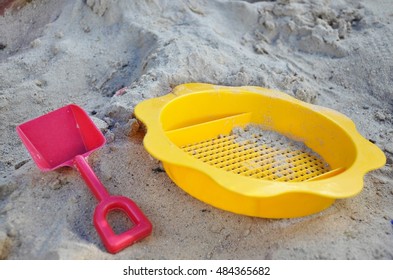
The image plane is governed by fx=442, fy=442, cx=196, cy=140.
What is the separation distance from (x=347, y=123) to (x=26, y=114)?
3.39ft

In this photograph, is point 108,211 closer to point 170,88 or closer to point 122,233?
point 122,233

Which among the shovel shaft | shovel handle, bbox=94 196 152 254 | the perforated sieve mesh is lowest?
the perforated sieve mesh

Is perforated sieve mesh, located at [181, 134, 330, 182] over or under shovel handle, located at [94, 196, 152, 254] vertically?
under

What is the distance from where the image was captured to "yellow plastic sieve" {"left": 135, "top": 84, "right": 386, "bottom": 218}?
101cm

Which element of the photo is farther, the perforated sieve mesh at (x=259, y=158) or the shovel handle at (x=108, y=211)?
the perforated sieve mesh at (x=259, y=158)

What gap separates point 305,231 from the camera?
1054mm

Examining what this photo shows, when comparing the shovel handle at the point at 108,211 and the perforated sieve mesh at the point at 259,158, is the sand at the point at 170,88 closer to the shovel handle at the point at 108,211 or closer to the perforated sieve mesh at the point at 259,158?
the shovel handle at the point at 108,211

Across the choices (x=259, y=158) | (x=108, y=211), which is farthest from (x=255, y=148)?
(x=108, y=211)

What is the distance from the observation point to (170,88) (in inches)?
57.2

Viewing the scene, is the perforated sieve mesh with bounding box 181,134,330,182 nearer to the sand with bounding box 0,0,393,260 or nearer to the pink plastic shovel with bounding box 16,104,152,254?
the sand with bounding box 0,0,393,260

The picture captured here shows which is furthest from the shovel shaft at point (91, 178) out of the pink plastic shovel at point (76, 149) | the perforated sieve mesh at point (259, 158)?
the perforated sieve mesh at point (259, 158)

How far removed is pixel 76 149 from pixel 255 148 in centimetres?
52

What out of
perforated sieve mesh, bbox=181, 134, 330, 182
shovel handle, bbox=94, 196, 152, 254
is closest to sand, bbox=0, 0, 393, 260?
shovel handle, bbox=94, 196, 152, 254

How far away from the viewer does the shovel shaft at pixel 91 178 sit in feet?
3.55
